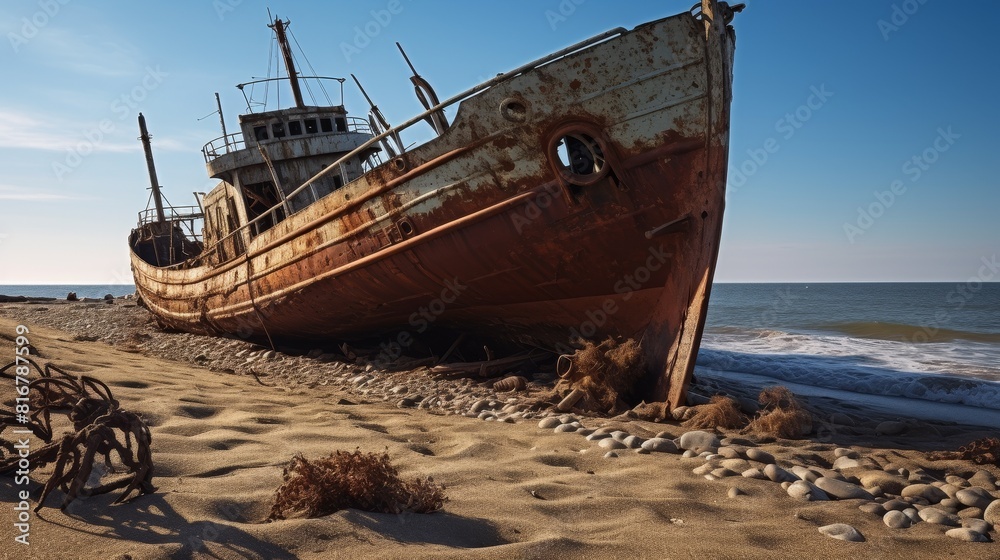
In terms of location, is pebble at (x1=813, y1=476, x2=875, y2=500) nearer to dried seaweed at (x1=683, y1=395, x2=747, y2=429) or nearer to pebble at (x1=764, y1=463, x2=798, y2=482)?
pebble at (x1=764, y1=463, x2=798, y2=482)

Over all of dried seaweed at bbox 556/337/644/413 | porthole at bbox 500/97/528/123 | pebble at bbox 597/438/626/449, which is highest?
porthole at bbox 500/97/528/123

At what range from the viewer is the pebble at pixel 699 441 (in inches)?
205

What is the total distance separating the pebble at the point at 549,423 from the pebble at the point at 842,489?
7.36 feet

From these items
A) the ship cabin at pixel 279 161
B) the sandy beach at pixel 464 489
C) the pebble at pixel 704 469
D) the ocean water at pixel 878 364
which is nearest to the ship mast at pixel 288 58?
the ship cabin at pixel 279 161

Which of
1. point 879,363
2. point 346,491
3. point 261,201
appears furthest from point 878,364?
point 346,491

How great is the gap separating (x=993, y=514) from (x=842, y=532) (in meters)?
1.22

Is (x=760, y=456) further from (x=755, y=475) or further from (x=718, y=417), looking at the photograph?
(x=718, y=417)

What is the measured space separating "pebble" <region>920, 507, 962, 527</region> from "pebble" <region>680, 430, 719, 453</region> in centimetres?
152

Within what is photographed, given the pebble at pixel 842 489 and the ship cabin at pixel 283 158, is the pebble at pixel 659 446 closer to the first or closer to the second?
the pebble at pixel 842 489

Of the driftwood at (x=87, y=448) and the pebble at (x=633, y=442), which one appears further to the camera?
the pebble at (x=633, y=442)

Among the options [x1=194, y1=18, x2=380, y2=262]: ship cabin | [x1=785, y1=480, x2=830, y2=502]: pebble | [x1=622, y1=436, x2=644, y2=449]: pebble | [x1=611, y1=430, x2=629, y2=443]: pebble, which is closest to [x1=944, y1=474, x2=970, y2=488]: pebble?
[x1=785, y1=480, x2=830, y2=502]: pebble

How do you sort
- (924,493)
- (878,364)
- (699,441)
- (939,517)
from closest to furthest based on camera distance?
(939,517) < (924,493) < (699,441) < (878,364)

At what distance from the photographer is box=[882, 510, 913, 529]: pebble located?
3.78 metres

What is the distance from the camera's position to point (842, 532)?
11.6ft
